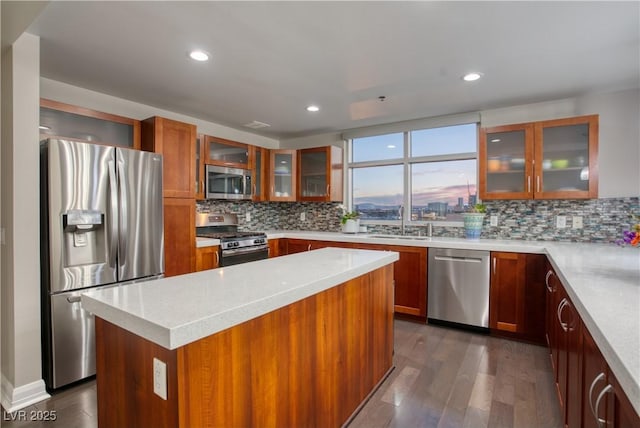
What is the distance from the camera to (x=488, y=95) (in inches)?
124

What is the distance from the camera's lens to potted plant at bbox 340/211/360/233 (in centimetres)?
436

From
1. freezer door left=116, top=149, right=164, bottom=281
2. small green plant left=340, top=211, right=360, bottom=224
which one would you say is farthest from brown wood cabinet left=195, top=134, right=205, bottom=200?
small green plant left=340, top=211, right=360, bottom=224

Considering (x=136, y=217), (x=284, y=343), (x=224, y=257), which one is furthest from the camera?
Result: (x=224, y=257)

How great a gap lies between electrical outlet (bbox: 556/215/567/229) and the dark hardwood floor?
1.26 meters

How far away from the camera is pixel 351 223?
172 inches

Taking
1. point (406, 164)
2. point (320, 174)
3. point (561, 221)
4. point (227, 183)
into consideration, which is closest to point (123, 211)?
point (227, 183)

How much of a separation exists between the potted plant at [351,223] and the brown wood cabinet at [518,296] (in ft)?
5.71

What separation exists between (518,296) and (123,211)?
3.49 meters

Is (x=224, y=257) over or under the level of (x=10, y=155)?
under

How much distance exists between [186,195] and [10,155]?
4.58 feet

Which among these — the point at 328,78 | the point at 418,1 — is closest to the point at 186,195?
the point at 328,78

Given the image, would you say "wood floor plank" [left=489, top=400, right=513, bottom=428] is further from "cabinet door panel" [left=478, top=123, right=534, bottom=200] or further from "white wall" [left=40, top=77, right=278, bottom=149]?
"white wall" [left=40, top=77, right=278, bottom=149]

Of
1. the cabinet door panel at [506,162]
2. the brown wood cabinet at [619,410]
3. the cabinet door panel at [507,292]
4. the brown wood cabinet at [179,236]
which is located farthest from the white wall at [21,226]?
the cabinet door panel at [506,162]

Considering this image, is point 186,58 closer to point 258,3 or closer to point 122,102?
point 258,3
